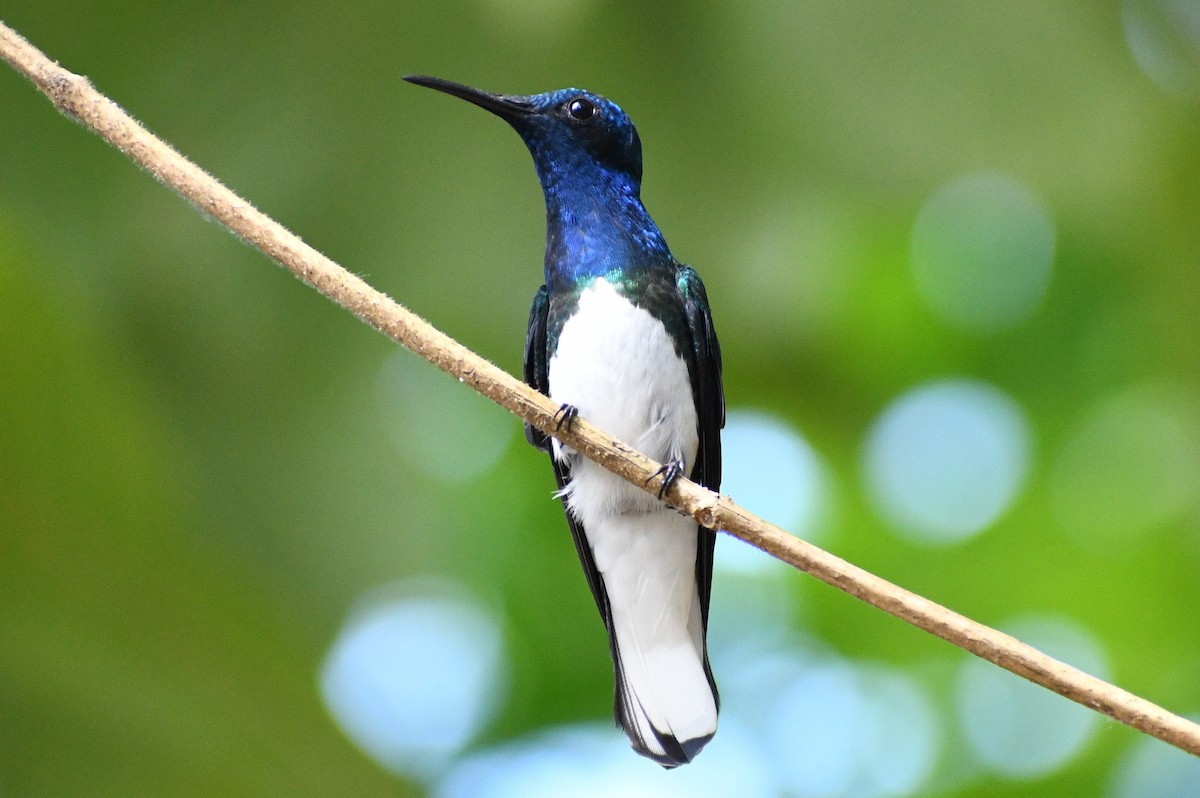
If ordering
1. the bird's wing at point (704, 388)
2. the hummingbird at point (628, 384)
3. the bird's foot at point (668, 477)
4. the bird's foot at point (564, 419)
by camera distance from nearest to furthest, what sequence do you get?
the bird's foot at point (564, 419) → the bird's foot at point (668, 477) → the hummingbird at point (628, 384) → the bird's wing at point (704, 388)

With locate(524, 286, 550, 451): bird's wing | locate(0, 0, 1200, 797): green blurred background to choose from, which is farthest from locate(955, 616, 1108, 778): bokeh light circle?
locate(524, 286, 550, 451): bird's wing

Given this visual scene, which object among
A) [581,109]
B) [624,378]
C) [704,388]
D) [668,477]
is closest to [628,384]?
[624,378]

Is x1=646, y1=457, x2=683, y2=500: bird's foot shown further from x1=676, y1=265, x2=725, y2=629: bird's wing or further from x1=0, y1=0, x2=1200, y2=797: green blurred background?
x1=0, y1=0, x2=1200, y2=797: green blurred background

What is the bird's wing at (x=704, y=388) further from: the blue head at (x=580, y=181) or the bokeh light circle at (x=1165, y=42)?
the bokeh light circle at (x=1165, y=42)

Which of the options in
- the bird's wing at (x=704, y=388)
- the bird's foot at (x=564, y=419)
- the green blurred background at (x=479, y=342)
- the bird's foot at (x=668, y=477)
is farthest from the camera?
the green blurred background at (x=479, y=342)

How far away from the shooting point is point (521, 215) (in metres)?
3.03

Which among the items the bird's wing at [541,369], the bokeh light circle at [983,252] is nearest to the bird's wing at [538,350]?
the bird's wing at [541,369]

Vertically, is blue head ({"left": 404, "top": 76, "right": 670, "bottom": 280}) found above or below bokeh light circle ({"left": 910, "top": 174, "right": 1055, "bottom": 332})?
above

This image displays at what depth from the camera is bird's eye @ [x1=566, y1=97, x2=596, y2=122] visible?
6.21 ft

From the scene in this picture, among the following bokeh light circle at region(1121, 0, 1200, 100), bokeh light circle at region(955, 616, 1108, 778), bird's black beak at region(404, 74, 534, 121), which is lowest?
bokeh light circle at region(955, 616, 1108, 778)

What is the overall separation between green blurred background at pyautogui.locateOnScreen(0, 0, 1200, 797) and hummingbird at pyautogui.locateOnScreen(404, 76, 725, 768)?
103 centimetres

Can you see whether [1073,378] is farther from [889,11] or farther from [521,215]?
[521,215]

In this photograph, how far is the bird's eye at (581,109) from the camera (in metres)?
1.89

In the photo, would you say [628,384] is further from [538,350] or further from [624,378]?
[538,350]
